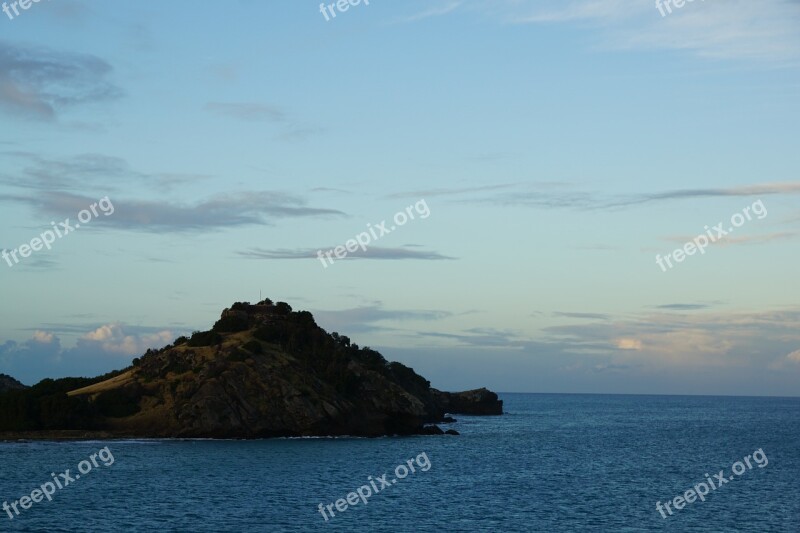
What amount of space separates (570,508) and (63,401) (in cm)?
8802

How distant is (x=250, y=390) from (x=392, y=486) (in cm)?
5475

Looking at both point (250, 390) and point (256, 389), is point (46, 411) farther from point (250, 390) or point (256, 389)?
point (256, 389)

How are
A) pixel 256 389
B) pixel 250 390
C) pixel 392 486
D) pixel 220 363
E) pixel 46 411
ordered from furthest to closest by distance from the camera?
pixel 220 363, pixel 256 389, pixel 250 390, pixel 46 411, pixel 392 486

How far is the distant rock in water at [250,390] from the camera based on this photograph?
138 m

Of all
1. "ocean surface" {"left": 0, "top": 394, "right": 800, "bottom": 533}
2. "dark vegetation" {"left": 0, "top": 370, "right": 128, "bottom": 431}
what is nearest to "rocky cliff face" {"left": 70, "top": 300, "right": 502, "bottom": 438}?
"dark vegetation" {"left": 0, "top": 370, "right": 128, "bottom": 431}

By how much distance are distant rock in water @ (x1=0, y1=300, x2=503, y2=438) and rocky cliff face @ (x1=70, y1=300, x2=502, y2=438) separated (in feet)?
0.51

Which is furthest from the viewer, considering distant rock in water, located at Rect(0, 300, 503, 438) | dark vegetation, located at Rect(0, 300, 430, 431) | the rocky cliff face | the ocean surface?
the rocky cliff face

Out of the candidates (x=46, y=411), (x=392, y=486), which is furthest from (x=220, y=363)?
(x=392, y=486)

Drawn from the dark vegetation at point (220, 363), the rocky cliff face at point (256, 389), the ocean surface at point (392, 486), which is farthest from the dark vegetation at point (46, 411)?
the ocean surface at point (392, 486)

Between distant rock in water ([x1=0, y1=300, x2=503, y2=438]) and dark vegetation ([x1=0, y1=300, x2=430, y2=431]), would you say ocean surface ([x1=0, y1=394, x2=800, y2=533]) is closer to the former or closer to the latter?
distant rock in water ([x1=0, y1=300, x2=503, y2=438])

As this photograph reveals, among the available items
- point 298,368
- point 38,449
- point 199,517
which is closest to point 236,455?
point 38,449

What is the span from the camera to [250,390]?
14000 cm

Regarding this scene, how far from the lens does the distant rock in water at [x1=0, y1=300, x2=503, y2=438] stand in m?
138

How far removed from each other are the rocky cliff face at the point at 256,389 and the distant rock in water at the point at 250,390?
0.51 ft
